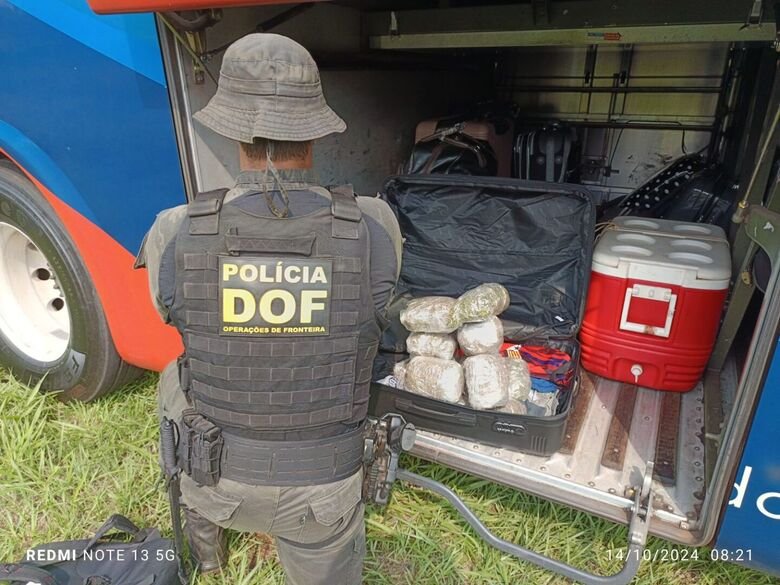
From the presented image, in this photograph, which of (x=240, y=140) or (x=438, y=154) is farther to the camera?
(x=438, y=154)

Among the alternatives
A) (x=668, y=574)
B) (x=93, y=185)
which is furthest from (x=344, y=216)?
(x=668, y=574)

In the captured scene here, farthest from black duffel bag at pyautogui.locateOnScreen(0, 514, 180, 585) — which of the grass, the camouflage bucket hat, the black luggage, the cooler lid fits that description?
the black luggage

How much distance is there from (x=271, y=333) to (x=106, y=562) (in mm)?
1070

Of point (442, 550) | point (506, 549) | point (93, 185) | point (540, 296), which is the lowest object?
point (442, 550)

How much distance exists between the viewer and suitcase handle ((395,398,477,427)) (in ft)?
6.03

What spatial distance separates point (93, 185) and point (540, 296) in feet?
6.02

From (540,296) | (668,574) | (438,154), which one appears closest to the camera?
(668,574)

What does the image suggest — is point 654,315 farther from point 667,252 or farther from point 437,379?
point 437,379

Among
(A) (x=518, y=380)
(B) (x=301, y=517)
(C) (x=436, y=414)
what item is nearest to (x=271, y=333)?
(B) (x=301, y=517)

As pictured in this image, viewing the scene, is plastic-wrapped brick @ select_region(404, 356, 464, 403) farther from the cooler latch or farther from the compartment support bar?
the cooler latch

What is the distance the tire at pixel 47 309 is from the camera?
2.21 metres

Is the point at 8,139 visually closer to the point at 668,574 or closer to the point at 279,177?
the point at 279,177

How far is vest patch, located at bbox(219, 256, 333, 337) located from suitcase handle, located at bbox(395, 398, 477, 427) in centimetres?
78

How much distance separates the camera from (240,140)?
3.82 ft
